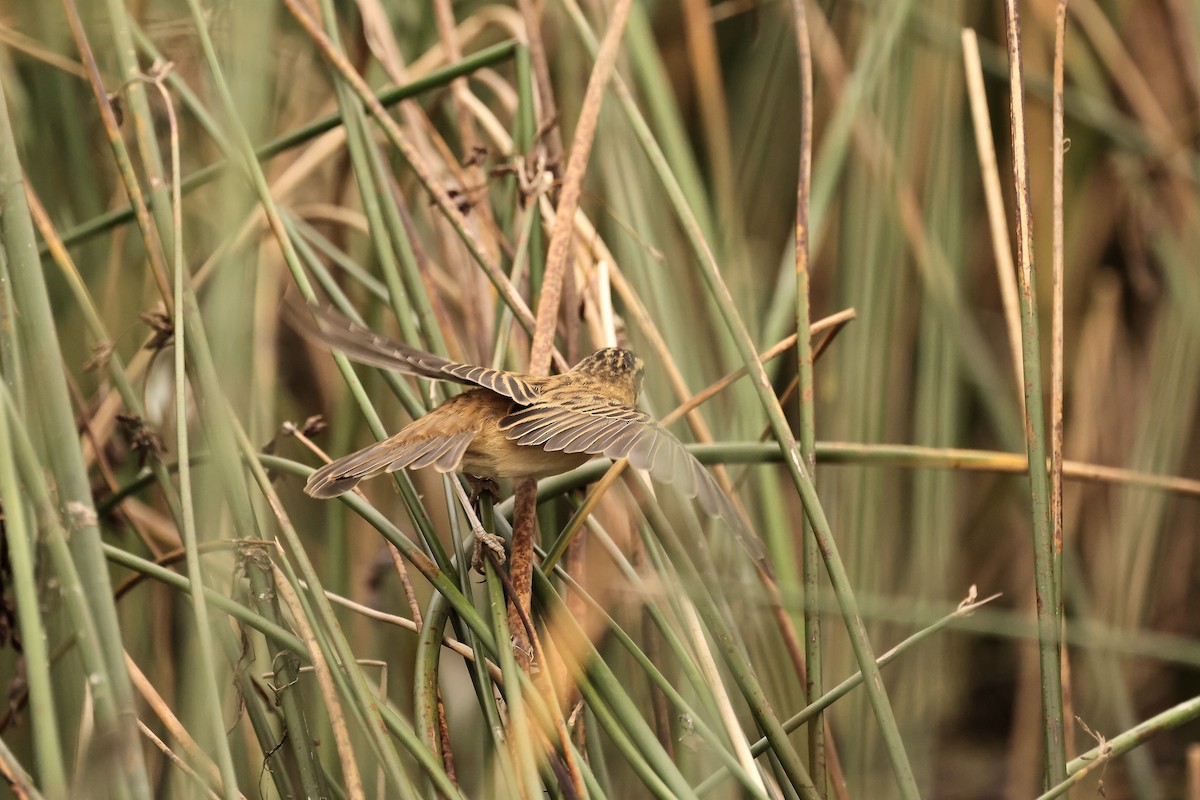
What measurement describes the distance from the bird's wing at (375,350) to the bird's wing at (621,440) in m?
0.09

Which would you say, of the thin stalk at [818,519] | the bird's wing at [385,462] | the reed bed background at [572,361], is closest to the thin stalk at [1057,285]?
the reed bed background at [572,361]

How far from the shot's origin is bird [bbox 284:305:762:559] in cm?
123

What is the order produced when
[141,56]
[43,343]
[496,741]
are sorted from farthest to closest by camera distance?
1. [141,56]
2. [496,741]
3. [43,343]

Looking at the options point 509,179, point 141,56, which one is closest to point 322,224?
point 141,56

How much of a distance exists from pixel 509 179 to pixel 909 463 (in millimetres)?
830

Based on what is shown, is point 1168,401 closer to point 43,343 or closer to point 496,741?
point 496,741

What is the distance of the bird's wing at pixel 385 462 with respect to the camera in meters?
1.33

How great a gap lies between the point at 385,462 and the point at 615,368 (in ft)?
A: 1.38

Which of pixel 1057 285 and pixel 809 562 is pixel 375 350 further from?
pixel 1057 285

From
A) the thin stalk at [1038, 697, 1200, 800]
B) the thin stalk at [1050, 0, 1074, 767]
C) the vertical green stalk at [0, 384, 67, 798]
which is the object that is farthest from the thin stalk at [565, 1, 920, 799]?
the vertical green stalk at [0, 384, 67, 798]

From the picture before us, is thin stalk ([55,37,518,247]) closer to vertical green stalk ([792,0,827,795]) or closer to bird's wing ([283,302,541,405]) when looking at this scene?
bird's wing ([283,302,541,405])

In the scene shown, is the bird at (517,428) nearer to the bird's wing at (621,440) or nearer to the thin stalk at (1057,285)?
the bird's wing at (621,440)

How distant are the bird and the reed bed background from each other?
0.05 meters

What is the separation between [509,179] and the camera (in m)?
1.90
